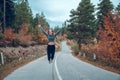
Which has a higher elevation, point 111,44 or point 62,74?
point 111,44

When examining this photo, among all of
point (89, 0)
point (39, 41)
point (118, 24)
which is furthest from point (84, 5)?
point (118, 24)

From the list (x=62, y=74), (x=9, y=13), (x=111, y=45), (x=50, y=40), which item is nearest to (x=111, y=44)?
(x=111, y=45)

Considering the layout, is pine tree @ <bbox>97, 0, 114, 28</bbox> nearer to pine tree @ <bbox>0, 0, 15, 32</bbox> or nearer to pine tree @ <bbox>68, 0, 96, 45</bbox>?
pine tree @ <bbox>68, 0, 96, 45</bbox>

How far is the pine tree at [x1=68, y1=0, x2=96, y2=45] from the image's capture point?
62.1 m

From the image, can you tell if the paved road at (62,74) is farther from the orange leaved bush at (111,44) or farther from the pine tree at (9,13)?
the pine tree at (9,13)

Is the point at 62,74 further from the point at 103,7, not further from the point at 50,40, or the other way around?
the point at 103,7

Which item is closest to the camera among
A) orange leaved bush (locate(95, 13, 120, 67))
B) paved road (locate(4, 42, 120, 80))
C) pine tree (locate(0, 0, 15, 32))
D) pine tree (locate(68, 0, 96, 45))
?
paved road (locate(4, 42, 120, 80))

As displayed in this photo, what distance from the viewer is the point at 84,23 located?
62.1 metres

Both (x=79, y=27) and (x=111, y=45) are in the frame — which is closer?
(x=111, y=45)

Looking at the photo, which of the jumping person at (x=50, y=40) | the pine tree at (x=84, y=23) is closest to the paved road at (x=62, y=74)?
the jumping person at (x=50, y=40)

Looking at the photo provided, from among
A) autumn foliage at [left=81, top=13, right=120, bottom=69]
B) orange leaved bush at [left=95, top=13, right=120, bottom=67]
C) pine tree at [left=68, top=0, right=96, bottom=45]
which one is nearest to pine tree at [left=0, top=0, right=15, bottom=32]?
pine tree at [left=68, top=0, right=96, bottom=45]

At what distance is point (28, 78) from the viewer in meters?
14.5

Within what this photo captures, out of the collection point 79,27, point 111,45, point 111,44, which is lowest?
point 111,45

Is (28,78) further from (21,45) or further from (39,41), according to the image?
(39,41)
